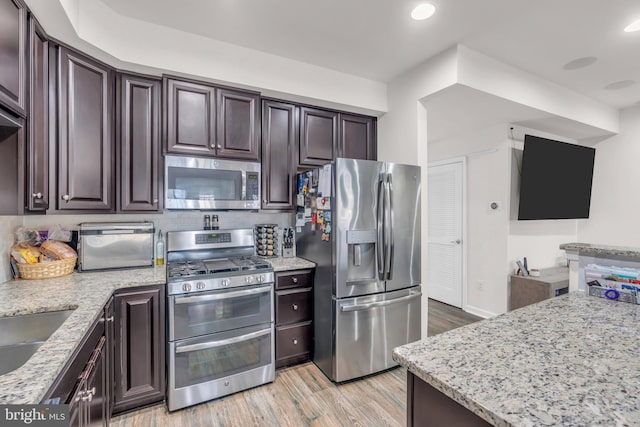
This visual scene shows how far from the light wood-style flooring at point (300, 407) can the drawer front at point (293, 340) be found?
0.16m

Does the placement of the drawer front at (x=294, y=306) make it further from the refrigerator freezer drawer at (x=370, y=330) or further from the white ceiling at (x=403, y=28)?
the white ceiling at (x=403, y=28)

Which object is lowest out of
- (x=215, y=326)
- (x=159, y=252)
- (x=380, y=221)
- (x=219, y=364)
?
(x=219, y=364)

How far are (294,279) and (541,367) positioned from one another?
6.25 ft

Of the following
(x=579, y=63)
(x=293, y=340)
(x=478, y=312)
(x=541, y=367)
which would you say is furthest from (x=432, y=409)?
(x=478, y=312)

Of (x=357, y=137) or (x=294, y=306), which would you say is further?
(x=357, y=137)

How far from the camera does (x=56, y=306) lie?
1450 millimetres

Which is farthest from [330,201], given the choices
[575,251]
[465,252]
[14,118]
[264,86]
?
[465,252]

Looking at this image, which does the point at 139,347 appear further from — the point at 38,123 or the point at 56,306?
the point at 38,123

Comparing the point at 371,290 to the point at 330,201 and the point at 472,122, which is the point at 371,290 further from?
the point at 472,122

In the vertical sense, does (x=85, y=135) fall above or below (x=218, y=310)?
above

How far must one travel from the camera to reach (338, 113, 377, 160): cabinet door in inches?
122

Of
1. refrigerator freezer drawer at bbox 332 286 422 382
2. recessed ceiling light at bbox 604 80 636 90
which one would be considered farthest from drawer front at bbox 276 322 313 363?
recessed ceiling light at bbox 604 80 636 90

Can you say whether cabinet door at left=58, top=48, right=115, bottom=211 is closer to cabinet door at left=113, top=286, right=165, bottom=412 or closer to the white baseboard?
cabinet door at left=113, top=286, right=165, bottom=412

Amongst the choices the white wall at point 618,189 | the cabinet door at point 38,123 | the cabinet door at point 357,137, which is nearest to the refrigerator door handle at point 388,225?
the cabinet door at point 357,137
